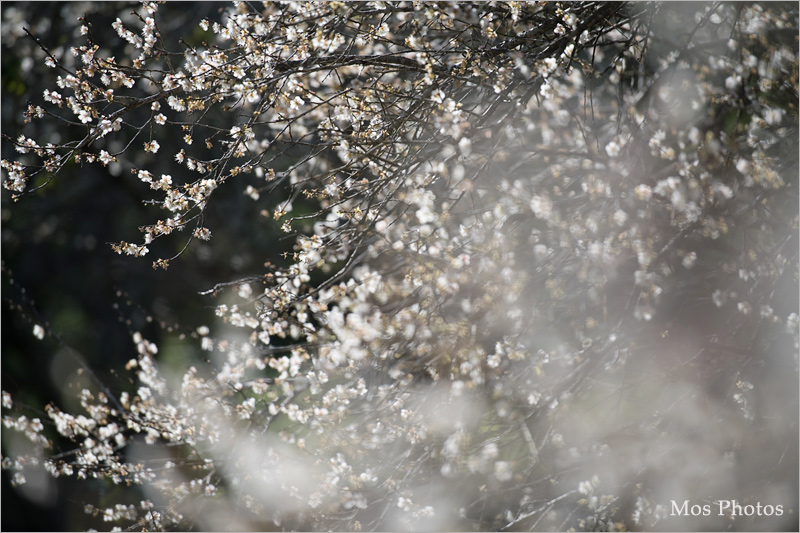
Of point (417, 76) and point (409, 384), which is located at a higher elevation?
point (417, 76)

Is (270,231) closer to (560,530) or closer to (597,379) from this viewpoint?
Result: (597,379)

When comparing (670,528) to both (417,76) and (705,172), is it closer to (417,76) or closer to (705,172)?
(705,172)

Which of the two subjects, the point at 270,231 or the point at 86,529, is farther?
the point at 270,231

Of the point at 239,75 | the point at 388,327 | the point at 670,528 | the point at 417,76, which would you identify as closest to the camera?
the point at 239,75

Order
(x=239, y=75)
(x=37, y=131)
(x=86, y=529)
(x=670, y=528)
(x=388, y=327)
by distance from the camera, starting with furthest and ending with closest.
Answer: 1. (x=37, y=131)
2. (x=86, y=529)
3. (x=388, y=327)
4. (x=670, y=528)
5. (x=239, y=75)

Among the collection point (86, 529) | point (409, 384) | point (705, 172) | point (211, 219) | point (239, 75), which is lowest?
point (86, 529)

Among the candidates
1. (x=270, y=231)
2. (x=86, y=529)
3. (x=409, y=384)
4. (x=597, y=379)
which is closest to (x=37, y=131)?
(x=270, y=231)
